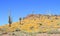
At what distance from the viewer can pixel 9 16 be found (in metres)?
32.2

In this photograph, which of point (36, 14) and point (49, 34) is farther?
point (36, 14)

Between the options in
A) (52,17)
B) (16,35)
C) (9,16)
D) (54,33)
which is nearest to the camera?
(16,35)

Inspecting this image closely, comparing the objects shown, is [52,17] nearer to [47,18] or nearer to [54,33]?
[47,18]

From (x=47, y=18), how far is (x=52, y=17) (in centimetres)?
99

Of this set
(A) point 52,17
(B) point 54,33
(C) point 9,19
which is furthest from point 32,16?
(B) point 54,33

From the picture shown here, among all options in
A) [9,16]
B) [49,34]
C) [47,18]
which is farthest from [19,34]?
[47,18]

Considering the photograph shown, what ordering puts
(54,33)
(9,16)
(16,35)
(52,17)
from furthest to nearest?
(52,17) → (9,16) → (54,33) → (16,35)

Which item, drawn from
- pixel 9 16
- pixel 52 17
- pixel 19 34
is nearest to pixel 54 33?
pixel 19 34

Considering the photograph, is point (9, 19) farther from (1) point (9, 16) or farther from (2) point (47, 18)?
(2) point (47, 18)

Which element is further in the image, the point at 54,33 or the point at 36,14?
the point at 36,14

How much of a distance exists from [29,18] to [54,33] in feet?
→ 53.6

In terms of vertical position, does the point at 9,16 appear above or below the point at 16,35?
above

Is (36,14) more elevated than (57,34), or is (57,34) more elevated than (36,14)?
(36,14)

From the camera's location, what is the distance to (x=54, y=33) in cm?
2586
